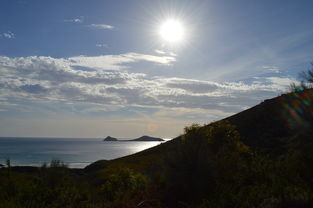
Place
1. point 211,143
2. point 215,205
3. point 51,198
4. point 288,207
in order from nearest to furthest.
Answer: point 288,207 < point 215,205 < point 51,198 < point 211,143

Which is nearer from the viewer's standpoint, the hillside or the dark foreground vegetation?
the dark foreground vegetation

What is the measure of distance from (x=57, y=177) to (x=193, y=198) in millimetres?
10076

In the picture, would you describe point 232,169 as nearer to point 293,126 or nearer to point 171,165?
point 171,165

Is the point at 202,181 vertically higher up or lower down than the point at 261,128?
lower down

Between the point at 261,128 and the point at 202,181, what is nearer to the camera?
the point at 202,181

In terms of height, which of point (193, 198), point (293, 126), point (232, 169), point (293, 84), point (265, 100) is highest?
point (265, 100)

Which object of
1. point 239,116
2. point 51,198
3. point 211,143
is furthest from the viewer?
point 239,116

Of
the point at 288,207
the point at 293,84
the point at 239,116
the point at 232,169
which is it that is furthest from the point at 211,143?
the point at 239,116

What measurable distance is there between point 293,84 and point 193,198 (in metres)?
12.0

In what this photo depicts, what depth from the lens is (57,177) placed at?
65.4 feet

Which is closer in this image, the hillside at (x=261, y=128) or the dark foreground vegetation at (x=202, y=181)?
the dark foreground vegetation at (x=202, y=181)

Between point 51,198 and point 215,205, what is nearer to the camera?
point 215,205

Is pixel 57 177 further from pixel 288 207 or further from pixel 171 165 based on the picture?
pixel 288 207

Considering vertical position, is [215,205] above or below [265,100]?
below
